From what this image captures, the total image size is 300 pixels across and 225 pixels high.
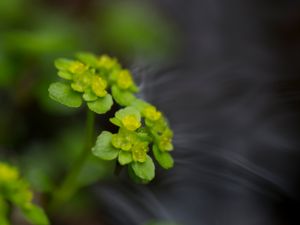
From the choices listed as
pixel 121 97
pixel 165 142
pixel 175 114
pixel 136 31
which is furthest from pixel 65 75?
pixel 136 31

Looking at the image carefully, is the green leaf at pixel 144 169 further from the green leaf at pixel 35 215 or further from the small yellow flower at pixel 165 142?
the green leaf at pixel 35 215

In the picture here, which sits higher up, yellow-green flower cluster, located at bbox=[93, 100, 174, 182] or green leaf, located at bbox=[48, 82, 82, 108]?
green leaf, located at bbox=[48, 82, 82, 108]

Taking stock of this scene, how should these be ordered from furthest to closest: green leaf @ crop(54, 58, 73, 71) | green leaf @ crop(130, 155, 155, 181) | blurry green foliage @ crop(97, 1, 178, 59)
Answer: blurry green foliage @ crop(97, 1, 178, 59) < green leaf @ crop(54, 58, 73, 71) < green leaf @ crop(130, 155, 155, 181)

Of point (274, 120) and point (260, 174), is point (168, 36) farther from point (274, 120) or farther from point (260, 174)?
point (260, 174)

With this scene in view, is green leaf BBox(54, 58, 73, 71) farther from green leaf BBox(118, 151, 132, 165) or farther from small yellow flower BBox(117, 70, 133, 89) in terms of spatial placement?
green leaf BBox(118, 151, 132, 165)

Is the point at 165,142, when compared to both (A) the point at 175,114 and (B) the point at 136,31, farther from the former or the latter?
(B) the point at 136,31

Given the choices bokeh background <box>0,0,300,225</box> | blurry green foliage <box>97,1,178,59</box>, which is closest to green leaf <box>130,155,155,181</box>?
bokeh background <box>0,0,300,225</box>

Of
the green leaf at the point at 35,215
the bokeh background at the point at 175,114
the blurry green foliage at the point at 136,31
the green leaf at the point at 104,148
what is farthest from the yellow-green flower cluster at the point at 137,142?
the blurry green foliage at the point at 136,31

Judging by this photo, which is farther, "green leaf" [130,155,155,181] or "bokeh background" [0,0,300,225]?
"bokeh background" [0,0,300,225]
